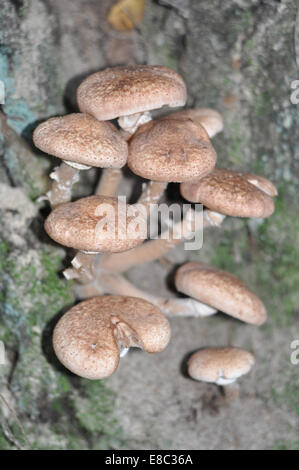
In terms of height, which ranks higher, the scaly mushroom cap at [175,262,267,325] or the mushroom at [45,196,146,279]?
the mushroom at [45,196,146,279]

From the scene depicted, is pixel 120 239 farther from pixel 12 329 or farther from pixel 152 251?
pixel 12 329

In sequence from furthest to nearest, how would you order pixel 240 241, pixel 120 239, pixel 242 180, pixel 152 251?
pixel 240 241
pixel 152 251
pixel 242 180
pixel 120 239

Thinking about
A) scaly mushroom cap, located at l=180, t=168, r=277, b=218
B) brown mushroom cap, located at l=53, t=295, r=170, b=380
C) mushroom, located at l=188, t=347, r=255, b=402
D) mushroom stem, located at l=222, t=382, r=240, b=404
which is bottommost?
mushroom stem, located at l=222, t=382, r=240, b=404

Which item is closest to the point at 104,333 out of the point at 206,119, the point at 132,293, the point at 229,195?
the point at 132,293

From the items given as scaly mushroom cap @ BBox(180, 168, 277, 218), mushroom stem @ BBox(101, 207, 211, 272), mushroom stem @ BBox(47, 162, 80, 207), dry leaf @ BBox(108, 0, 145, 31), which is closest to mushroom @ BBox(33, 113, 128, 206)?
mushroom stem @ BBox(47, 162, 80, 207)

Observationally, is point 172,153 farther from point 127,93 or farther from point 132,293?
point 132,293

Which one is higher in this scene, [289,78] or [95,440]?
[289,78]

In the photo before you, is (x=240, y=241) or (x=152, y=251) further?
(x=240, y=241)

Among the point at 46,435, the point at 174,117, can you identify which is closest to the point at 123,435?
the point at 46,435

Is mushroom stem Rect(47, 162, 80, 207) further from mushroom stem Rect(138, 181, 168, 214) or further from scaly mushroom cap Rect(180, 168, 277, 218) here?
scaly mushroom cap Rect(180, 168, 277, 218)
